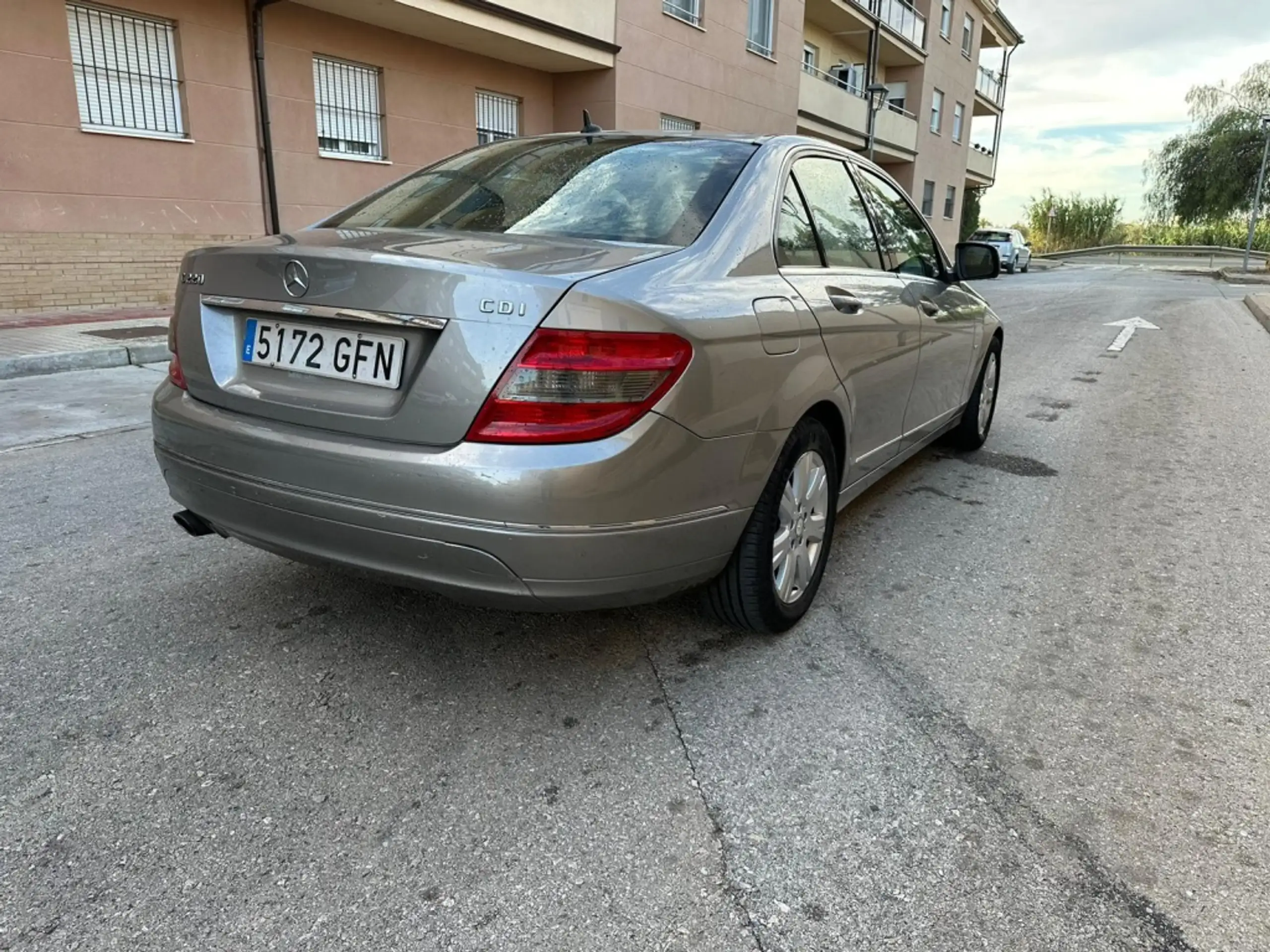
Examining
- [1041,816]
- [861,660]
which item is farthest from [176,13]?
[1041,816]

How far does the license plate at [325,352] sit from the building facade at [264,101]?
8.83m

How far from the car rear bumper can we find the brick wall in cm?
870

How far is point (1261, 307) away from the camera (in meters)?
15.3

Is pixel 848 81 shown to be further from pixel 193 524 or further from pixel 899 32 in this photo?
pixel 193 524

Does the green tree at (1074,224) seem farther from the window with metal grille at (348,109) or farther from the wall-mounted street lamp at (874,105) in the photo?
the window with metal grille at (348,109)

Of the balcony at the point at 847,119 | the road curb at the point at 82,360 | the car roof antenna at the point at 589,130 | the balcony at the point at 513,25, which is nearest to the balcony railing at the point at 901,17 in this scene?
the balcony at the point at 847,119

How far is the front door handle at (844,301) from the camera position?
2945mm

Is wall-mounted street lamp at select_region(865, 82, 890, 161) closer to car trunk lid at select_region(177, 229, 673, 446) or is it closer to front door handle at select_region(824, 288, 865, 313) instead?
front door handle at select_region(824, 288, 865, 313)

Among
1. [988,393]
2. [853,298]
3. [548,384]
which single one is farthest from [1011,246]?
[548,384]

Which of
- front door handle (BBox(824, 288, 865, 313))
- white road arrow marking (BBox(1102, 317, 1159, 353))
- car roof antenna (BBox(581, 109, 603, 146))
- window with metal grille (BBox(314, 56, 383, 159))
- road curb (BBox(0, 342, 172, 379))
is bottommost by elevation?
white road arrow marking (BBox(1102, 317, 1159, 353))

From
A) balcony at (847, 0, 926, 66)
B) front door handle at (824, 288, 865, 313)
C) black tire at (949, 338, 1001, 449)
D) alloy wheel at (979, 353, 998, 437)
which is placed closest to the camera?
front door handle at (824, 288, 865, 313)

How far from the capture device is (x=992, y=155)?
41688 mm

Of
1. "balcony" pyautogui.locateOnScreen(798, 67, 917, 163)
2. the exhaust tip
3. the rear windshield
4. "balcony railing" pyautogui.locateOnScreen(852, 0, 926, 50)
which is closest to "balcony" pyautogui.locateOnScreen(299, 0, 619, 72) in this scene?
"balcony" pyautogui.locateOnScreen(798, 67, 917, 163)

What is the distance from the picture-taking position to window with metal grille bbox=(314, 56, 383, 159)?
465 inches
